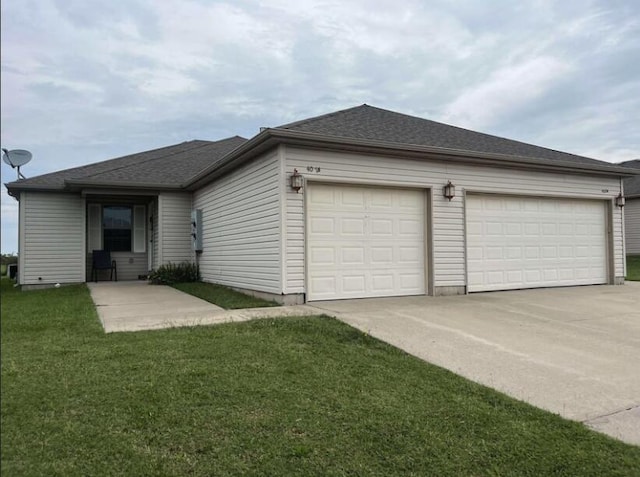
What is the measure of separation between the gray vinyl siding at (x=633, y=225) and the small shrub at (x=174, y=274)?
1941cm

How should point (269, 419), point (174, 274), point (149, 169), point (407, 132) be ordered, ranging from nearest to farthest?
1. point (269, 419)
2. point (407, 132)
3. point (174, 274)
4. point (149, 169)

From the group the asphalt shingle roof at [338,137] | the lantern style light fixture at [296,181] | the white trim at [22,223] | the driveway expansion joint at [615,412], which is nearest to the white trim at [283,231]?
the lantern style light fixture at [296,181]

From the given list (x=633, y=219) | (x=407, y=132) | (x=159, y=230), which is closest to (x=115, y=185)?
(x=159, y=230)

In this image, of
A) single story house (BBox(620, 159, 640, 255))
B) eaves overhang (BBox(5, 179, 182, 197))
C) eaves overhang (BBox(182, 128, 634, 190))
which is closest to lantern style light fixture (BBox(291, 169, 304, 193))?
eaves overhang (BBox(182, 128, 634, 190))

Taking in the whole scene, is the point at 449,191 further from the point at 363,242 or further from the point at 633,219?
the point at 633,219

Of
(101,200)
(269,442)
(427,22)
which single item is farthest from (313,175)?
(101,200)

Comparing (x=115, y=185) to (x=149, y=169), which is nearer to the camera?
(x=115, y=185)

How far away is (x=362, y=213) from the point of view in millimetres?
9039

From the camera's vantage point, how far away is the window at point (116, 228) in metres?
15.0

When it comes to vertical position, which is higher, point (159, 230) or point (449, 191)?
point (449, 191)

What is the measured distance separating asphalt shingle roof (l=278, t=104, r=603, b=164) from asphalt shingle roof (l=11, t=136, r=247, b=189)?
5.15 m

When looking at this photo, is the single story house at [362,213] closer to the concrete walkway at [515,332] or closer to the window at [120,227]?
the window at [120,227]

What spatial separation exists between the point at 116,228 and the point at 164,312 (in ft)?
29.6

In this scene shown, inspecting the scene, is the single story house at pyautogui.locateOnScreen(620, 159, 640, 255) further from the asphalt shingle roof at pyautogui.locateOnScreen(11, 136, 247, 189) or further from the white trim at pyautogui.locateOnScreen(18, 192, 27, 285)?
the white trim at pyautogui.locateOnScreen(18, 192, 27, 285)
